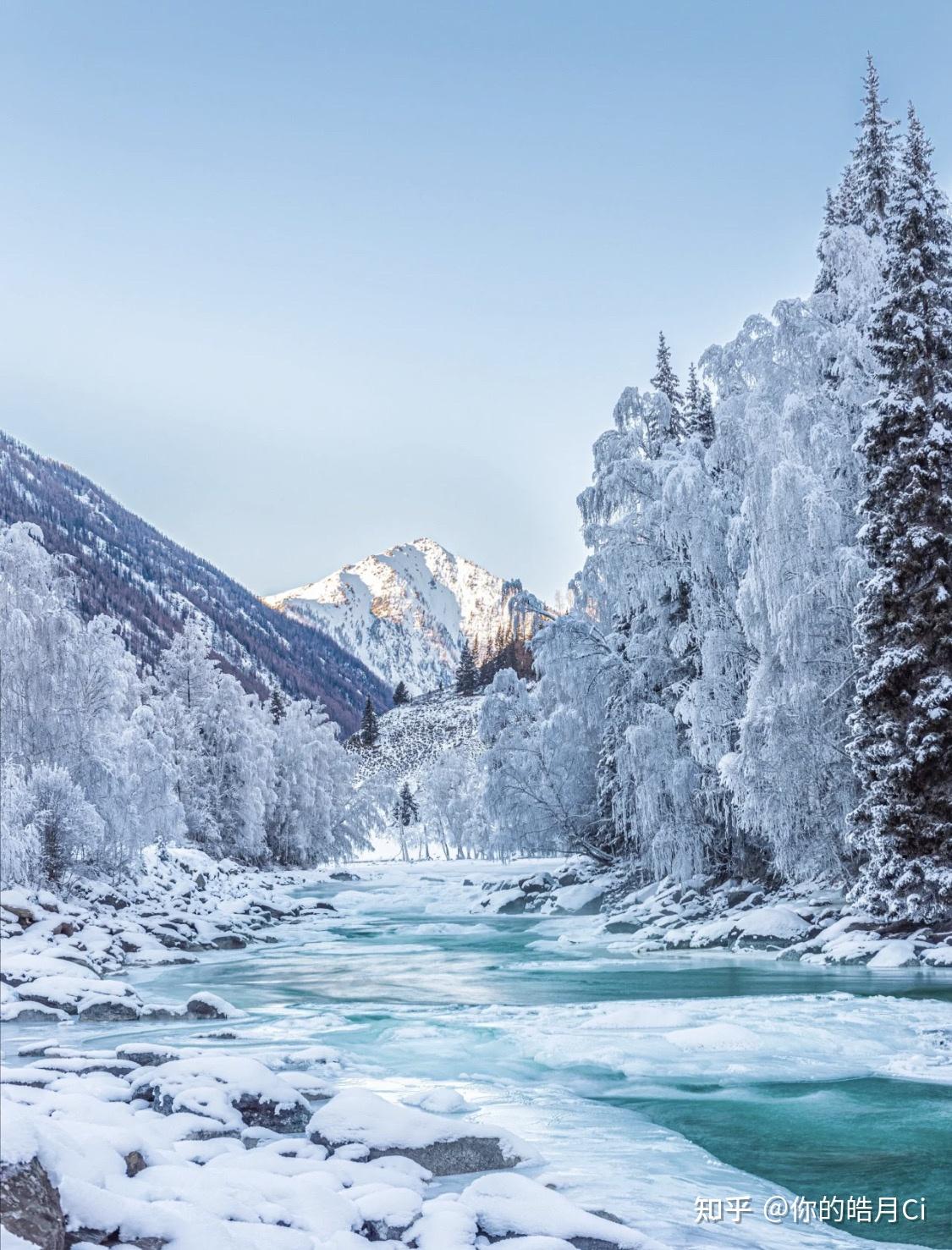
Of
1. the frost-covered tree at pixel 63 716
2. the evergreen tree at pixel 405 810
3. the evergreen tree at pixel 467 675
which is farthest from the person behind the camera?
the evergreen tree at pixel 467 675

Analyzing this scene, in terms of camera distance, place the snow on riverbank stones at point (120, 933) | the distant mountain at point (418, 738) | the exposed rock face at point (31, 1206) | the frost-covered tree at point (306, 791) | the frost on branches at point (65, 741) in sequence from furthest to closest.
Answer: the distant mountain at point (418, 738), the frost-covered tree at point (306, 791), the frost on branches at point (65, 741), the snow on riverbank stones at point (120, 933), the exposed rock face at point (31, 1206)

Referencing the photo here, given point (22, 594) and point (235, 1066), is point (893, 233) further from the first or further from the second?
point (22, 594)

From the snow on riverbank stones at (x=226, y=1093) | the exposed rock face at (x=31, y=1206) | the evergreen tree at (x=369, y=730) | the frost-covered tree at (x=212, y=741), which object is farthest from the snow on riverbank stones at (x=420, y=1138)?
the evergreen tree at (x=369, y=730)

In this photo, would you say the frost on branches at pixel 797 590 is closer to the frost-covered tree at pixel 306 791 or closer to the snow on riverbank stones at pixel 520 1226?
the snow on riverbank stones at pixel 520 1226

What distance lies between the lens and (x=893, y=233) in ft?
58.4

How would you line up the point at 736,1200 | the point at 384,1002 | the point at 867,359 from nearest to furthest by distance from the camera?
the point at 736,1200 → the point at 384,1002 → the point at 867,359

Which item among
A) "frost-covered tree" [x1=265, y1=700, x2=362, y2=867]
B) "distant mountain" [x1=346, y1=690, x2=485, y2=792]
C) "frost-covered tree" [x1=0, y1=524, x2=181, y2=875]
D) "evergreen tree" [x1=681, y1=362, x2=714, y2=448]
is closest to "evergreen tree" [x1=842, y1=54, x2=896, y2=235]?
"evergreen tree" [x1=681, y1=362, x2=714, y2=448]

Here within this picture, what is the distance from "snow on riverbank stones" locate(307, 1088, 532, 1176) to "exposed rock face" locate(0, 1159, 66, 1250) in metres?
3.44

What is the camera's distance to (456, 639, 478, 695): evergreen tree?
12988 centimetres

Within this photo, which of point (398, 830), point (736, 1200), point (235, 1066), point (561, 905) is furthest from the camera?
point (398, 830)

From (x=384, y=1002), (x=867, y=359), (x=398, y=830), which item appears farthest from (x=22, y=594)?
(x=398, y=830)

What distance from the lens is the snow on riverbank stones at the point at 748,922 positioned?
16.1 m

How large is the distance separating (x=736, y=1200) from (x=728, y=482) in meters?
18.4

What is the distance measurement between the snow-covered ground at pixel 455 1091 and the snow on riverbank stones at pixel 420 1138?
0.02 metres
